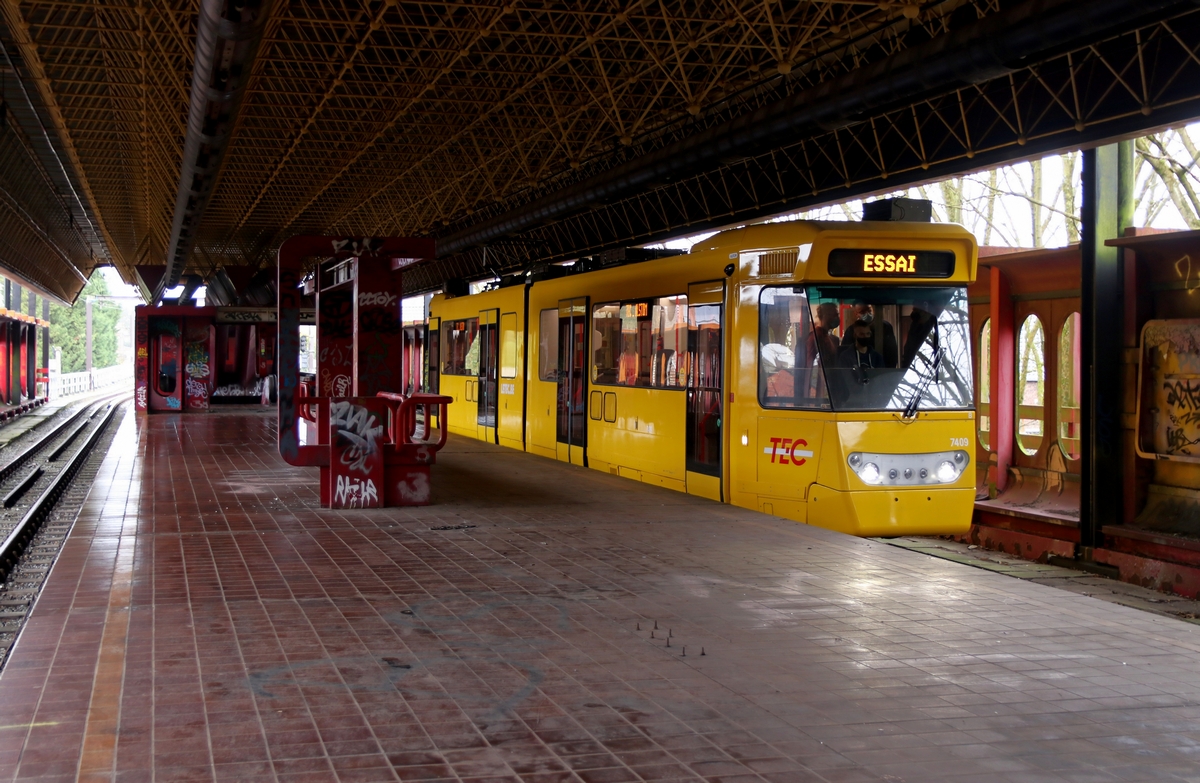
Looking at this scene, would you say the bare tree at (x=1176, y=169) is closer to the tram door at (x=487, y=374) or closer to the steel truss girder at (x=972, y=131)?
the steel truss girder at (x=972, y=131)

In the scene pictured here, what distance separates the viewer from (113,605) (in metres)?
7.02

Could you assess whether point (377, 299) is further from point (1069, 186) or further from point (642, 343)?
point (1069, 186)

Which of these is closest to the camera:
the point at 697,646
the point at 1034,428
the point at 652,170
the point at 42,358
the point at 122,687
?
the point at 122,687

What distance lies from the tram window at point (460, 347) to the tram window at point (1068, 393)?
38.7 feet

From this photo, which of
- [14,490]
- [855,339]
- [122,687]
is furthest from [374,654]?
[14,490]

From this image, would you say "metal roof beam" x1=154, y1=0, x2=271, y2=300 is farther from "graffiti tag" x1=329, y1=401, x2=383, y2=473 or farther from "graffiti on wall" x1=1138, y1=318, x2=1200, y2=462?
"graffiti on wall" x1=1138, y1=318, x2=1200, y2=462

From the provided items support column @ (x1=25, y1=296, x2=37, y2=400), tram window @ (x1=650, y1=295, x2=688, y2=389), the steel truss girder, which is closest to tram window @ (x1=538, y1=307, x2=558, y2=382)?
the steel truss girder

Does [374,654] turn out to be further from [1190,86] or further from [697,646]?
[1190,86]

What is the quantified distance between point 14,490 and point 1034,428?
13252mm

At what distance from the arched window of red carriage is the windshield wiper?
135 inches

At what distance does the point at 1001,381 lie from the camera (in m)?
13.9

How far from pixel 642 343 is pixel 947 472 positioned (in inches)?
180

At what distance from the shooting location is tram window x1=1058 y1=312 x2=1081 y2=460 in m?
13.3

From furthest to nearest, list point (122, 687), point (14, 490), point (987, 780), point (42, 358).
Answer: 1. point (42, 358)
2. point (14, 490)
3. point (122, 687)
4. point (987, 780)
